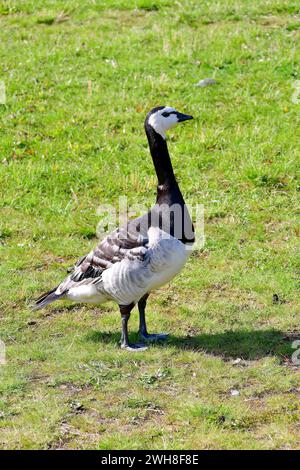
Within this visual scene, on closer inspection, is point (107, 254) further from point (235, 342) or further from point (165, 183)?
point (235, 342)

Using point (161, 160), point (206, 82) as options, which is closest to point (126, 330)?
point (161, 160)

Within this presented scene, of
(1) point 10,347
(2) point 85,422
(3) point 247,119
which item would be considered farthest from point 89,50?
(2) point 85,422

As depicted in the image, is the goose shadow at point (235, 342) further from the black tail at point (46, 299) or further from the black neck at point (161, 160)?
the black neck at point (161, 160)

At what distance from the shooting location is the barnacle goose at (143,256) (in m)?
9.56

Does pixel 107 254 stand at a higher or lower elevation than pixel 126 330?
higher

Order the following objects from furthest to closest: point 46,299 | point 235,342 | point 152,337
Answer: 1. point 46,299
2. point 152,337
3. point 235,342

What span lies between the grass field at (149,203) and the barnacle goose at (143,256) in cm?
50

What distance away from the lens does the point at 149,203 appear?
13477 mm

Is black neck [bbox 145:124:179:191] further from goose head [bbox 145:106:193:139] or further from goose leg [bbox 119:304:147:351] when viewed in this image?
goose leg [bbox 119:304:147:351]

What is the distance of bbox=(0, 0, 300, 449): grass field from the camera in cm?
861

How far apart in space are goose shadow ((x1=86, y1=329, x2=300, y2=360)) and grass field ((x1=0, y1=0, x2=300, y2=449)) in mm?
21

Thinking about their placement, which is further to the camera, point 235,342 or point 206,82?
point 206,82

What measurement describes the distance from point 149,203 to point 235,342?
155 inches
